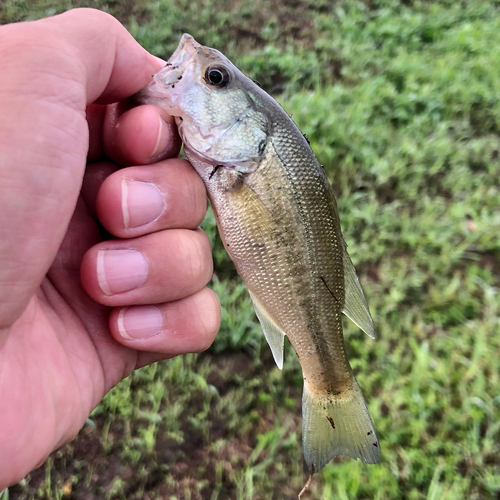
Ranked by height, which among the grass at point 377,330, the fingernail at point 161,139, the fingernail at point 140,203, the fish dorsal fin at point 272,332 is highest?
the fingernail at point 161,139

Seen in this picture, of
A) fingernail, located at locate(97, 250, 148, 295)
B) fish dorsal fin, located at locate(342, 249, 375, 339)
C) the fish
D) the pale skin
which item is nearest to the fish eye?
the fish

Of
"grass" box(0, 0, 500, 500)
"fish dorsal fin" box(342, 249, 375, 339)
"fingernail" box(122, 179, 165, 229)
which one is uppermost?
"fingernail" box(122, 179, 165, 229)

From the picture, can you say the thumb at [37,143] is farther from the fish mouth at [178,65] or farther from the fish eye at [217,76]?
the fish eye at [217,76]

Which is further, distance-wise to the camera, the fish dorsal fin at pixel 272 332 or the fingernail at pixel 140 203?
the fish dorsal fin at pixel 272 332

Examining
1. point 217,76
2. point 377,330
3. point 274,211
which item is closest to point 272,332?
point 274,211

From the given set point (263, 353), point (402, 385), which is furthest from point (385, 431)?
point (263, 353)

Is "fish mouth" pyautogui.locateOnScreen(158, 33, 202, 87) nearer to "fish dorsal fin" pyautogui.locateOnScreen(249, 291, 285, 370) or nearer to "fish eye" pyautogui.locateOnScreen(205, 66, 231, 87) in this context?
"fish eye" pyautogui.locateOnScreen(205, 66, 231, 87)

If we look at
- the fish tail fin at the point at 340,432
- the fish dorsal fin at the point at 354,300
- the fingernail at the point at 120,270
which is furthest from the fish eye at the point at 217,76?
the fish tail fin at the point at 340,432

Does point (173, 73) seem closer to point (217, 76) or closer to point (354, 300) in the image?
point (217, 76)
